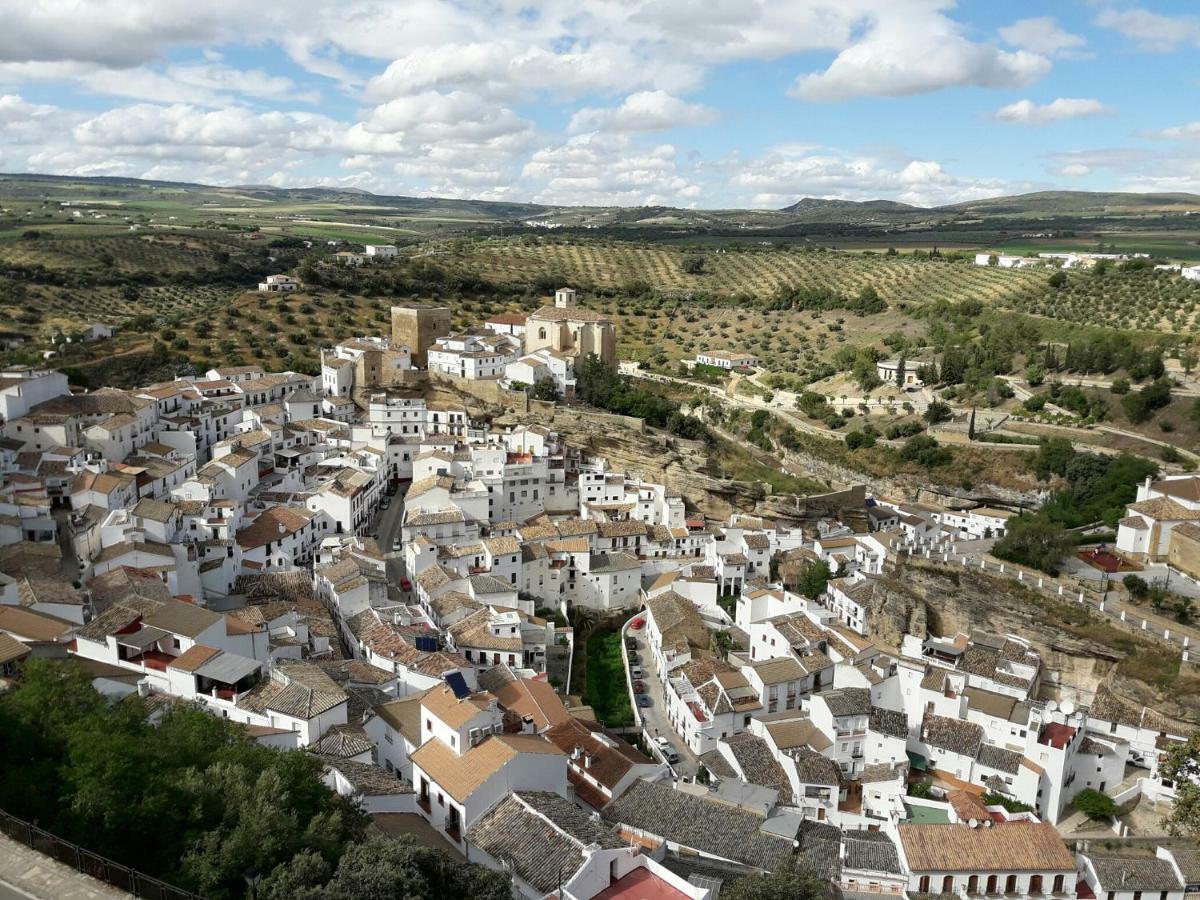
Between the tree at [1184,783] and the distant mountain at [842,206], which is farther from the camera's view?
the distant mountain at [842,206]

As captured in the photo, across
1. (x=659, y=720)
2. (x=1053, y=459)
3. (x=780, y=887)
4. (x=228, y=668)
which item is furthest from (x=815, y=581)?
(x=228, y=668)

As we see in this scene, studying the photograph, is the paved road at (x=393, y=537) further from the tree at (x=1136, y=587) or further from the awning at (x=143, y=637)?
the tree at (x=1136, y=587)

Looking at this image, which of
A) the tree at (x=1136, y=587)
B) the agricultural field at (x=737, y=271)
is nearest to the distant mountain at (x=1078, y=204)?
the agricultural field at (x=737, y=271)

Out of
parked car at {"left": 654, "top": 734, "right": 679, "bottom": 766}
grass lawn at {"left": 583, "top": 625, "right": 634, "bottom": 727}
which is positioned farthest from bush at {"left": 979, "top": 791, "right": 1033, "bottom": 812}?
grass lawn at {"left": 583, "top": 625, "right": 634, "bottom": 727}

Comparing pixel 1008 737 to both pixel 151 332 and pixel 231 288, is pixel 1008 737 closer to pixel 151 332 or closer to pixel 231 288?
pixel 151 332

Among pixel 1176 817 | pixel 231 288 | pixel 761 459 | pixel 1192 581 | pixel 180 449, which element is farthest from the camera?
pixel 231 288

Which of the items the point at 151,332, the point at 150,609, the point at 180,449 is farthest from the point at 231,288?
the point at 150,609
